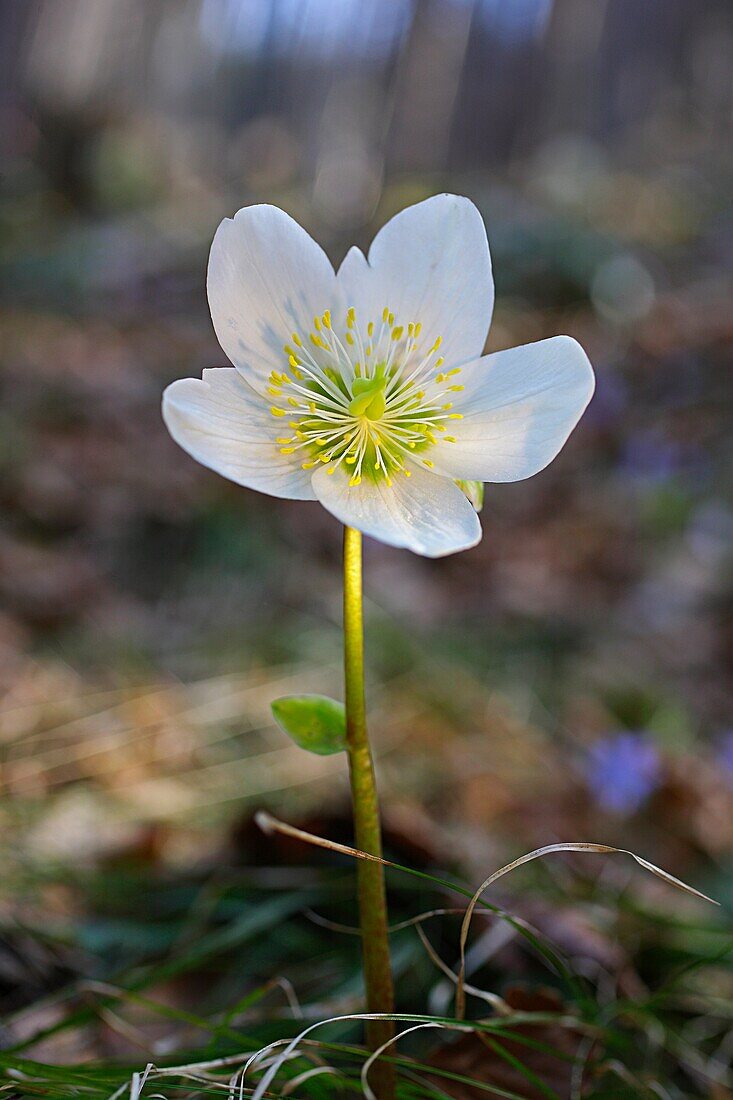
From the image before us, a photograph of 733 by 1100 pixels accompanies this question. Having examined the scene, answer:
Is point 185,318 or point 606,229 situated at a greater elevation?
point 606,229

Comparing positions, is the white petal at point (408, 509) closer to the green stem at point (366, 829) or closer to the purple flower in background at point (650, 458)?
the green stem at point (366, 829)

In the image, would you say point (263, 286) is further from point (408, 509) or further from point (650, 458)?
point (650, 458)

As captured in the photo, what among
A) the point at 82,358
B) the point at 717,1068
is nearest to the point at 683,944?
the point at 717,1068

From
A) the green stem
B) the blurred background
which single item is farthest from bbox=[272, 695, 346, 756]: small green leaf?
the blurred background

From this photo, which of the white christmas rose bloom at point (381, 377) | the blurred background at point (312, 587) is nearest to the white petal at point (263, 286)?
the white christmas rose bloom at point (381, 377)

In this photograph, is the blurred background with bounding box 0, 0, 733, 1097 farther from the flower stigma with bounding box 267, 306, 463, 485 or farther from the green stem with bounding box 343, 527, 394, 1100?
the flower stigma with bounding box 267, 306, 463, 485

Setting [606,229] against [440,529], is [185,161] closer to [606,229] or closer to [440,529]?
[606,229]

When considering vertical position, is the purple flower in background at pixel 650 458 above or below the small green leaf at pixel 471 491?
above
